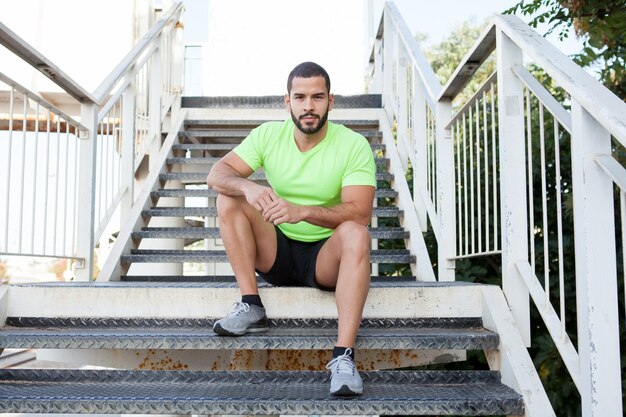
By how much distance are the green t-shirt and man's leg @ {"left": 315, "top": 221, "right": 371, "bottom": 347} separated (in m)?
0.22

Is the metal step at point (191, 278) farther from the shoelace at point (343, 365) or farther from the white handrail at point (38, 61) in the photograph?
the shoelace at point (343, 365)

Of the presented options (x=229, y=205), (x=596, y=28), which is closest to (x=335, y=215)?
(x=229, y=205)

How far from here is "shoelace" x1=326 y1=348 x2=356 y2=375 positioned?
1895mm

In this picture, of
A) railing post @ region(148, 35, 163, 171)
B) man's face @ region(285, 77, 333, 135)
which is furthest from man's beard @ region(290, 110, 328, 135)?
railing post @ region(148, 35, 163, 171)

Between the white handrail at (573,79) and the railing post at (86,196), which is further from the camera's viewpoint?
the railing post at (86,196)

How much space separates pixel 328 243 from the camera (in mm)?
2246

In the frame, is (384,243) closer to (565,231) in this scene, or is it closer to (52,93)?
(565,231)

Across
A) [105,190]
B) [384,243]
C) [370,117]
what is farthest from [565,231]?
[105,190]

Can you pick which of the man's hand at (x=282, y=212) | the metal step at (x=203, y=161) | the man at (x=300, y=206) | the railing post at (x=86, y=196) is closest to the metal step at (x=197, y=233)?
the railing post at (x=86, y=196)

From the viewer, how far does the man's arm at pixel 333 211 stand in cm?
211

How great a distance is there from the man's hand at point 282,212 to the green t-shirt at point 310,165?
30 centimetres

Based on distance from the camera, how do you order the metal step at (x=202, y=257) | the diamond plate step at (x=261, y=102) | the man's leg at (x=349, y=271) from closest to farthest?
the man's leg at (x=349, y=271)
the metal step at (x=202, y=257)
the diamond plate step at (x=261, y=102)

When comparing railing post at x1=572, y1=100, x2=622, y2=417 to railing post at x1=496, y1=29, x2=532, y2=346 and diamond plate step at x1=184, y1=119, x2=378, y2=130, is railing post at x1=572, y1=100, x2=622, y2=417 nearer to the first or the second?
railing post at x1=496, y1=29, x2=532, y2=346

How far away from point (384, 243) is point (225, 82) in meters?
3.10
